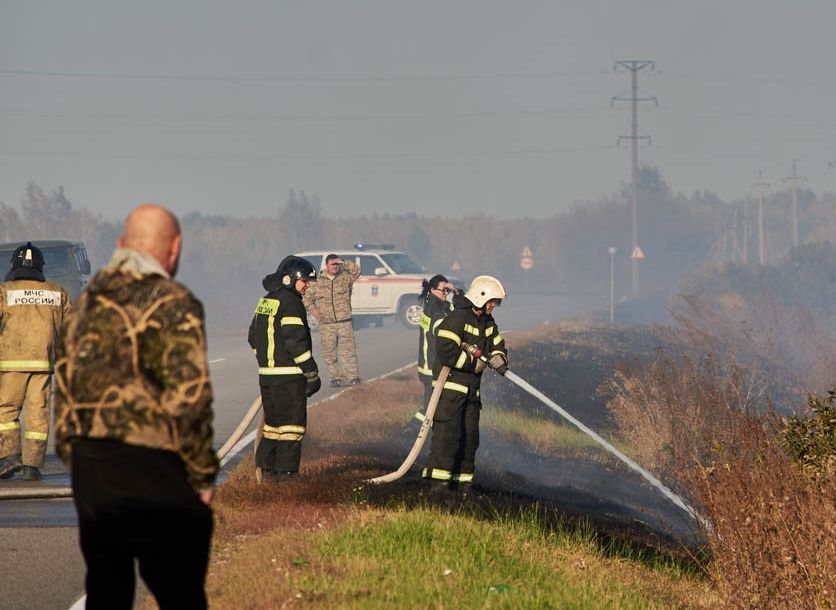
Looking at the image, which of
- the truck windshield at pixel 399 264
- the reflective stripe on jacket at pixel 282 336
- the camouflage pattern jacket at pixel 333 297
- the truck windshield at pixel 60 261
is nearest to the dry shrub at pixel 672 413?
the camouflage pattern jacket at pixel 333 297

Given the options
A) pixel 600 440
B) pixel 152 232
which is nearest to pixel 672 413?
pixel 600 440

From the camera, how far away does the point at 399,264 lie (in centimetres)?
3844

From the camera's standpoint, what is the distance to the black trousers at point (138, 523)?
4469 millimetres

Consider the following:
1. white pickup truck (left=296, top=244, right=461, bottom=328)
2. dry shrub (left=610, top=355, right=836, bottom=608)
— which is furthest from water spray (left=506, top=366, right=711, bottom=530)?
white pickup truck (left=296, top=244, right=461, bottom=328)

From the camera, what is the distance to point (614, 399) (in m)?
24.8

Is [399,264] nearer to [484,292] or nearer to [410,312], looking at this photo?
[410,312]

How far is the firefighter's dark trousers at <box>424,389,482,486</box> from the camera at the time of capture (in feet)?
36.6

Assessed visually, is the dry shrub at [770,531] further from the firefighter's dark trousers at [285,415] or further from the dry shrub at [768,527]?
the firefighter's dark trousers at [285,415]

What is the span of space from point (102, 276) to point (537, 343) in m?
30.2

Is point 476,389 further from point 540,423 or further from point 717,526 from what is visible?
point 540,423

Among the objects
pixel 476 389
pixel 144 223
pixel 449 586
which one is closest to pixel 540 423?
pixel 476 389

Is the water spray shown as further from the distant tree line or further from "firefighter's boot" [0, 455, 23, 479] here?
the distant tree line

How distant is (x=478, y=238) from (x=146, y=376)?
435 feet

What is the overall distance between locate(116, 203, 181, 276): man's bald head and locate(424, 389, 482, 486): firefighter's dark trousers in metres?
6.49
